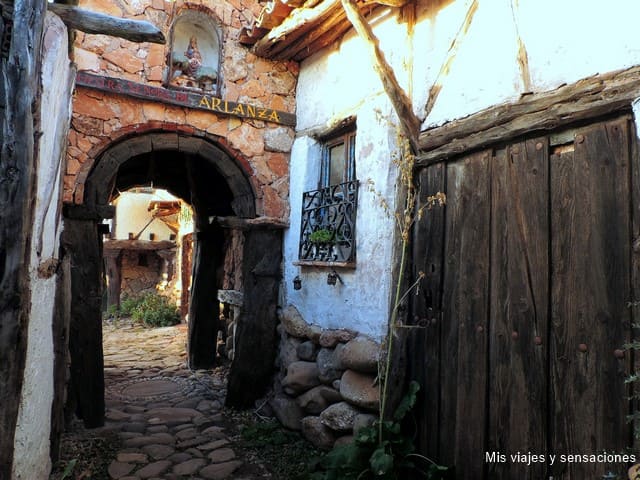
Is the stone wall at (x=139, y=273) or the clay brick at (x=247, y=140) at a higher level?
the clay brick at (x=247, y=140)

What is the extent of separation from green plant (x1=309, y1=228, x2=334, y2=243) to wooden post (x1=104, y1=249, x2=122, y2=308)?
35.8ft

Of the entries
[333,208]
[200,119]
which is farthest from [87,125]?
[333,208]

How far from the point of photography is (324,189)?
4.12 m

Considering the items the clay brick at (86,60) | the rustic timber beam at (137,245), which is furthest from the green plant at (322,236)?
the rustic timber beam at (137,245)

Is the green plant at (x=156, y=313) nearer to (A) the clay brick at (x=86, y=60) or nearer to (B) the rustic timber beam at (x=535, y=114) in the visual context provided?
(A) the clay brick at (x=86, y=60)

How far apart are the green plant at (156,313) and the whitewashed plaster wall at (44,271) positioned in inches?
331

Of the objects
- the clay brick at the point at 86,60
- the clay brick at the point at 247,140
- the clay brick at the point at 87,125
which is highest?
the clay brick at the point at 86,60

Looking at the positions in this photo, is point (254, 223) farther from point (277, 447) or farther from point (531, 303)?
point (531, 303)

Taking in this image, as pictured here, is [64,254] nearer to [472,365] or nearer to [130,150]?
[130,150]

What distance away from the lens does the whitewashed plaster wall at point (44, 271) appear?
7.18 feet

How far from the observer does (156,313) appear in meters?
11.0

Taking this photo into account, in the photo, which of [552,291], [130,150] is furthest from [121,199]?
[552,291]

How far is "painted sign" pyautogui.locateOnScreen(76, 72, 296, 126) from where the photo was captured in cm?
402

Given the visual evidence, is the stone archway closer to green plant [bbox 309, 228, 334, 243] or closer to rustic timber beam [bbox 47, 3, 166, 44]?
green plant [bbox 309, 228, 334, 243]
